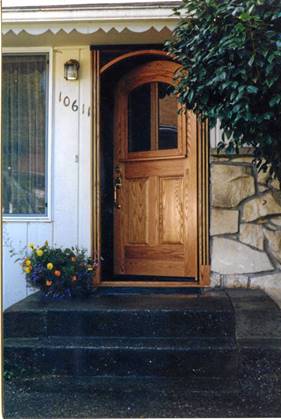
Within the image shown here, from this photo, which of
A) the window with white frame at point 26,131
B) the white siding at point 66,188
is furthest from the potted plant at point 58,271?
the window with white frame at point 26,131

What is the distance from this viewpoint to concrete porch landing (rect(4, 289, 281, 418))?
3246 millimetres

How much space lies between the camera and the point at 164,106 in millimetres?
4953

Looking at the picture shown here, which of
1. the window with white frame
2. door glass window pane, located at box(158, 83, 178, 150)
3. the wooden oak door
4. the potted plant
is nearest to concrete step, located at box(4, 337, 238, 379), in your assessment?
the potted plant

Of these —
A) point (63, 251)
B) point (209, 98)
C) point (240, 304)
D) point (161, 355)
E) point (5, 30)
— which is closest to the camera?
point (209, 98)

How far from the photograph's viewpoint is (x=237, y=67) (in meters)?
3.06

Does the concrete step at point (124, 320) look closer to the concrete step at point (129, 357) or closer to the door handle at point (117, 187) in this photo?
the concrete step at point (129, 357)

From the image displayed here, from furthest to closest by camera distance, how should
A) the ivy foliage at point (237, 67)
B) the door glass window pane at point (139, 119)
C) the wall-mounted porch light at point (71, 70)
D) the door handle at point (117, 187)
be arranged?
the door handle at point (117, 187), the door glass window pane at point (139, 119), the wall-mounted porch light at point (71, 70), the ivy foliage at point (237, 67)

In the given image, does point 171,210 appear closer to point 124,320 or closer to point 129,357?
point 124,320

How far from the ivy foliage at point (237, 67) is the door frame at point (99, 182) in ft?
3.89

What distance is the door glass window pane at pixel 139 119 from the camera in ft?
16.4

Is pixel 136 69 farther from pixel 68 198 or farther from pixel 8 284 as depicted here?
pixel 8 284

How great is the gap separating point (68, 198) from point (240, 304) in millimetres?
1828

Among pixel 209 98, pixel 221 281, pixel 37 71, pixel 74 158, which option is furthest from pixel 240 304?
pixel 37 71

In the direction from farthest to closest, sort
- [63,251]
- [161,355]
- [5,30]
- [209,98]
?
[63,251]
[5,30]
[161,355]
[209,98]
